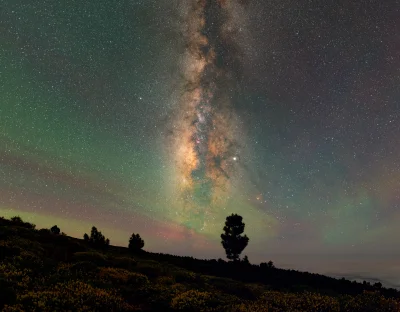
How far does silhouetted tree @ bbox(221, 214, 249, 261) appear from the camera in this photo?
58938mm

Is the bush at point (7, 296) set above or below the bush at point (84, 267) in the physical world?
below

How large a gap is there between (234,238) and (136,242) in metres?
17.6

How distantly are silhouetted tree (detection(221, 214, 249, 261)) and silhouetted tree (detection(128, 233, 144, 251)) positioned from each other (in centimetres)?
1551

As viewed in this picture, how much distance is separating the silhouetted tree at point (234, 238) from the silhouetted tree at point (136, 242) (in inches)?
611

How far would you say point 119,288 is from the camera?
23.7m

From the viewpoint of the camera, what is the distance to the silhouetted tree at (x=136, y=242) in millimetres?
52312

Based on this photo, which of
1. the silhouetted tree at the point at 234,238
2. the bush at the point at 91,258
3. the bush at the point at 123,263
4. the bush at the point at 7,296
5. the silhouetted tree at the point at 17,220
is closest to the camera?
the bush at the point at 7,296

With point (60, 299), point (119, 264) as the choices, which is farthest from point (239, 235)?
point (60, 299)

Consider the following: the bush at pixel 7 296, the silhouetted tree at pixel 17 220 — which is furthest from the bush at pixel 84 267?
the silhouetted tree at pixel 17 220

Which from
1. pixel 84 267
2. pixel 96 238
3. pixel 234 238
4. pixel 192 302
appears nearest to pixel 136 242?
pixel 96 238

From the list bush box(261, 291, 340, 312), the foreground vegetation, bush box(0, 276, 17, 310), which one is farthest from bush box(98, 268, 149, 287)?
bush box(261, 291, 340, 312)

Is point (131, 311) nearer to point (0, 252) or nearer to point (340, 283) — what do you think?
point (0, 252)

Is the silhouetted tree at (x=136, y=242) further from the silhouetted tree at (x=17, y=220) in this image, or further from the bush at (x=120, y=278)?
the bush at (x=120, y=278)

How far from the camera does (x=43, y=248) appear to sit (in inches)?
1273
